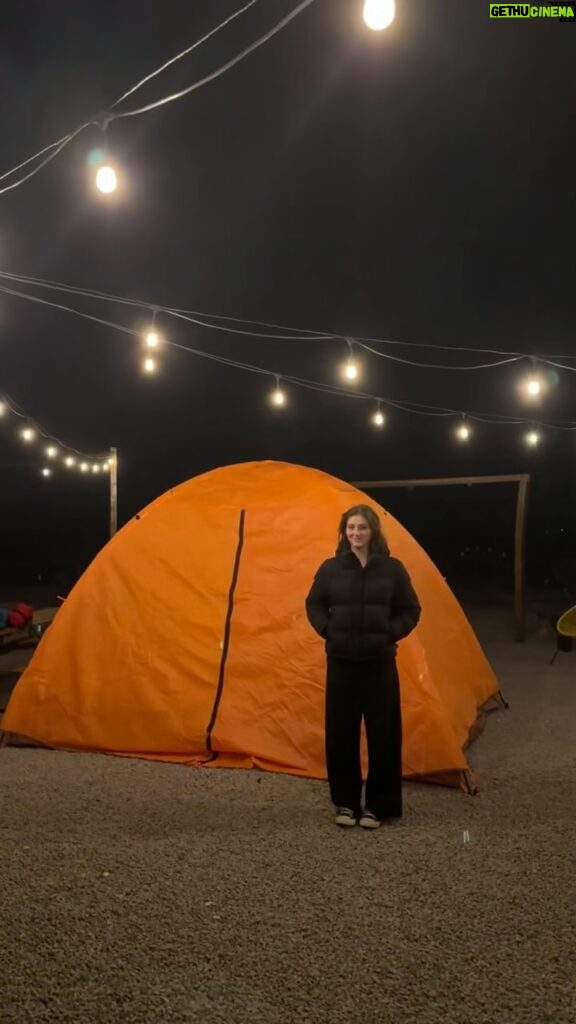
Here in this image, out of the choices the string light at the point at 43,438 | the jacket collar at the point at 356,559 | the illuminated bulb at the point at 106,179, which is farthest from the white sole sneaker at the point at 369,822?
the string light at the point at 43,438

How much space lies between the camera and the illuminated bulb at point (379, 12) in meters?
2.96

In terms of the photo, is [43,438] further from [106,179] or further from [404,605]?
[404,605]

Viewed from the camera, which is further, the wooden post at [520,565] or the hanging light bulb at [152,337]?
the wooden post at [520,565]

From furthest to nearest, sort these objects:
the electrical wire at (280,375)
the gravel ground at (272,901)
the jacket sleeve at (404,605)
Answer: the electrical wire at (280,375), the jacket sleeve at (404,605), the gravel ground at (272,901)

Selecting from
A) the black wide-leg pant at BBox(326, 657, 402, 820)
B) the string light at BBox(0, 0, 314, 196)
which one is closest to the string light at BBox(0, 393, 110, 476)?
the string light at BBox(0, 0, 314, 196)

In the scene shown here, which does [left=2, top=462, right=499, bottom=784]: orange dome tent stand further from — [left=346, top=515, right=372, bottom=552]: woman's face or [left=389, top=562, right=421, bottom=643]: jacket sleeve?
[left=346, top=515, right=372, bottom=552]: woman's face

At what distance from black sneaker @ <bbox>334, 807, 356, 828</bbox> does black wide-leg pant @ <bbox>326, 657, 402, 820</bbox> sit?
47mm

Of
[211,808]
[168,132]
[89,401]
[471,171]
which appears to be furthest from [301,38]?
[89,401]

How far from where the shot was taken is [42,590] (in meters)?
17.2

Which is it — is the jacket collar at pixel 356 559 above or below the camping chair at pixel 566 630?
above

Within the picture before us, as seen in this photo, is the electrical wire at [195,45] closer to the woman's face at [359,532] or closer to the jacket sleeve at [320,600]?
the woman's face at [359,532]

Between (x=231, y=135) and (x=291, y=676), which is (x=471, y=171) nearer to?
(x=231, y=135)

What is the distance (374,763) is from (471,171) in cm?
681

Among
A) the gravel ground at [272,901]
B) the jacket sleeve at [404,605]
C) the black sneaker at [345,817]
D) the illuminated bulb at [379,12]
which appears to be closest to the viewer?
the gravel ground at [272,901]
